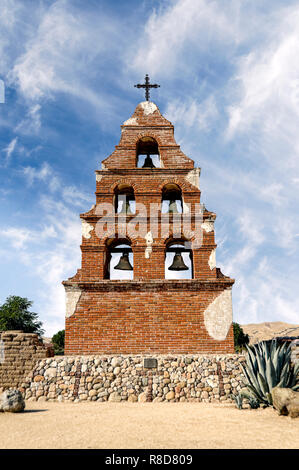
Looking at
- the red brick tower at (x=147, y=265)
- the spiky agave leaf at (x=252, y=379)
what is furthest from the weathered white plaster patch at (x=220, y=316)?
the spiky agave leaf at (x=252, y=379)

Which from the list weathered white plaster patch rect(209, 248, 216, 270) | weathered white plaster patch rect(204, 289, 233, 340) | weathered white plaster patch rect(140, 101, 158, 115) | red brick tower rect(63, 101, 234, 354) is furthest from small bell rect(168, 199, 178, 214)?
weathered white plaster patch rect(140, 101, 158, 115)

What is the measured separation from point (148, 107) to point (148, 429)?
1088cm

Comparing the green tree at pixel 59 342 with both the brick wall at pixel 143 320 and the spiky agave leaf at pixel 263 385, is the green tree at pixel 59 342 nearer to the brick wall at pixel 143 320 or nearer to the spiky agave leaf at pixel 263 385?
the brick wall at pixel 143 320

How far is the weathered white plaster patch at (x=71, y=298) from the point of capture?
10.2m

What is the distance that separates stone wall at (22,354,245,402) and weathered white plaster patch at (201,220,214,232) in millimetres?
3843

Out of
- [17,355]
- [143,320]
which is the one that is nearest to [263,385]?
[143,320]

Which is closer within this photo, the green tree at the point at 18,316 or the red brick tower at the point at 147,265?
the red brick tower at the point at 147,265

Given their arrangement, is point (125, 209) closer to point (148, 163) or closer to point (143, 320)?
point (148, 163)

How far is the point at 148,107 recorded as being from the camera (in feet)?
42.5

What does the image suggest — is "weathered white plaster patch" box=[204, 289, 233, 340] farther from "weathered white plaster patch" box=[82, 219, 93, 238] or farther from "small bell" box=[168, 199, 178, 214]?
"weathered white plaster patch" box=[82, 219, 93, 238]

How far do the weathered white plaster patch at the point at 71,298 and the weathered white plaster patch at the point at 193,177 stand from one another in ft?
16.6
